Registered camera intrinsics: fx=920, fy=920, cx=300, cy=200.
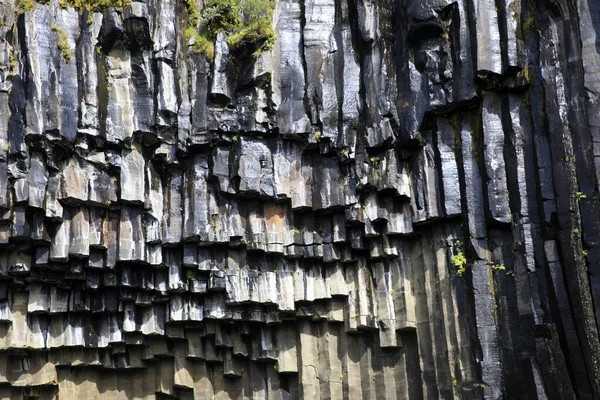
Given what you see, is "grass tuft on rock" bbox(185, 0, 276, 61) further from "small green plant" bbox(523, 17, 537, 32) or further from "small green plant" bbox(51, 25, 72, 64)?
"small green plant" bbox(523, 17, 537, 32)

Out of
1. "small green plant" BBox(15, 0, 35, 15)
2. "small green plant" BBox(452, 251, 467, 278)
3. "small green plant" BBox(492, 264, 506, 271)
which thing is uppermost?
"small green plant" BBox(15, 0, 35, 15)

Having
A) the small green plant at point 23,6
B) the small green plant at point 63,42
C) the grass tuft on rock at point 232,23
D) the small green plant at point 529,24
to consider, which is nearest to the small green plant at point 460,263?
the small green plant at point 529,24

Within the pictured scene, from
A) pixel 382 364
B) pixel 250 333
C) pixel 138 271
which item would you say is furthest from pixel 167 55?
pixel 382 364

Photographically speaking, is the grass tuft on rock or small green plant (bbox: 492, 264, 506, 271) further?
the grass tuft on rock

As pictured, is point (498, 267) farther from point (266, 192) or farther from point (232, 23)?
point (232, 23)

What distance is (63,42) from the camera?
53.4 feet

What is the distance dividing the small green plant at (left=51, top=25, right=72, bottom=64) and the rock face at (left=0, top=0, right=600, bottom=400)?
0.13 feet

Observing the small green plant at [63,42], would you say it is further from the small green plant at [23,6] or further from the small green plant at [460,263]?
the small green plant at [460,263]

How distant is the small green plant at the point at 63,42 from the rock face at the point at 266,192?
0.04 metres

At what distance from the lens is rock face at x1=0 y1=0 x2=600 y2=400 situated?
15281 millimetres

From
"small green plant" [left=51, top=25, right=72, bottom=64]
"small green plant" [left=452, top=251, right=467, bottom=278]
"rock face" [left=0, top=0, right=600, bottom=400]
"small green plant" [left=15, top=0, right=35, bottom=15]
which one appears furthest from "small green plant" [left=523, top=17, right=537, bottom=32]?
"small green plant" [left=15, top=0, right=35, bottom=15]

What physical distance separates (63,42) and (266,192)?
4.47 m

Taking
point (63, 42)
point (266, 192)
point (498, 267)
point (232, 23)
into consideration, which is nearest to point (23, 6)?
point (63, 42)

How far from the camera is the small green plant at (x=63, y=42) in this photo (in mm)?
16203
